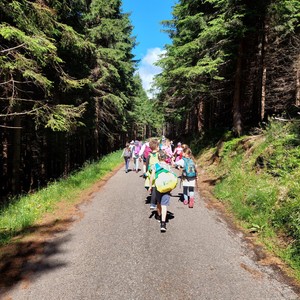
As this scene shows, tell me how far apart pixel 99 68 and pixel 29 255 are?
1783cm

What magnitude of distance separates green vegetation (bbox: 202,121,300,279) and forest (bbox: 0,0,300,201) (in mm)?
3559

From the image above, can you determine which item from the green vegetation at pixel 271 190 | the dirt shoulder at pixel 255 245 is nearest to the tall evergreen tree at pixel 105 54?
the green vegetation at pixel 271 190

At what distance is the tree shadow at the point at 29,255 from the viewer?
4.71m

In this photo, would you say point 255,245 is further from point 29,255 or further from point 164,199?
point 29,255

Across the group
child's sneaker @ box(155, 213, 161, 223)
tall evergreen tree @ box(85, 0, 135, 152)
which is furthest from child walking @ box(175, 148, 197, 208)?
tall evergreen tree @ box(85, 0, 135, 152)

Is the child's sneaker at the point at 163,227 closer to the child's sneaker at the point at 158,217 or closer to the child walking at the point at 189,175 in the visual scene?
the child's sneaker at the point at 158,217

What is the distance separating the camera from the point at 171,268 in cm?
490

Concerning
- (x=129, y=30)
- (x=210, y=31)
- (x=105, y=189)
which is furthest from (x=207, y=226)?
(x=129, y=30)

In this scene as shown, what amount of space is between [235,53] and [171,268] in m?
15.0

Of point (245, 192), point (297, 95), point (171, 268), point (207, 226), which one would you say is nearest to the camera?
point (171, 268)

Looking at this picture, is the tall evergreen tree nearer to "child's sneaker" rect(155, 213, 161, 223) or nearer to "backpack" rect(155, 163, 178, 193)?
"child's sneaker" rect(155, 213, 161, 223)

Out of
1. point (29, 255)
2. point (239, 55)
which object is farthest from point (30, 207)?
point (239, 55)

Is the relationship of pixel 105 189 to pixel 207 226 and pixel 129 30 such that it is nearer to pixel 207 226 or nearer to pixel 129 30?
pixel 207 226

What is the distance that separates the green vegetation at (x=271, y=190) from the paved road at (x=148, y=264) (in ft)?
2.19
